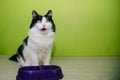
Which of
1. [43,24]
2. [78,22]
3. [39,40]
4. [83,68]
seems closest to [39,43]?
[39,40]

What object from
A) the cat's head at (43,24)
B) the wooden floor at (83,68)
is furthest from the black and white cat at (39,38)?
the wooden floor at (83,68)

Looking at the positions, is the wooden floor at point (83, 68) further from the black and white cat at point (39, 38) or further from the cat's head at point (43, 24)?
the cat's head at point (43, 24)

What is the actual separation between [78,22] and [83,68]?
69cm

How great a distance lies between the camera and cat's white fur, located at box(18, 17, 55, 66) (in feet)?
5.75

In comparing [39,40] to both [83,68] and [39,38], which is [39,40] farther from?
[83,68]

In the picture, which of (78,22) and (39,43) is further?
(78,22)

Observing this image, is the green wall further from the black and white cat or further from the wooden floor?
the black and white cat

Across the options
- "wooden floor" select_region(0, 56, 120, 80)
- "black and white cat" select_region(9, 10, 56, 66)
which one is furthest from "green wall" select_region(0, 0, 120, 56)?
"black and white cat" select_region(9, 10, 56, 66)

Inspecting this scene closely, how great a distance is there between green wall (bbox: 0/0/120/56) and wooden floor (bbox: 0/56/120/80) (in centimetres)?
16

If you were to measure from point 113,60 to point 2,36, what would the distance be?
49.0 inches

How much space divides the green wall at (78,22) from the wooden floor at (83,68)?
155 mm

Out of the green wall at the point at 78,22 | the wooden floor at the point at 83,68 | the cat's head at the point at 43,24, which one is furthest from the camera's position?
the green wall at the point at 78,22

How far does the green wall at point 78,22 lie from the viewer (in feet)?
7.88

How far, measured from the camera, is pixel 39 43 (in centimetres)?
177
